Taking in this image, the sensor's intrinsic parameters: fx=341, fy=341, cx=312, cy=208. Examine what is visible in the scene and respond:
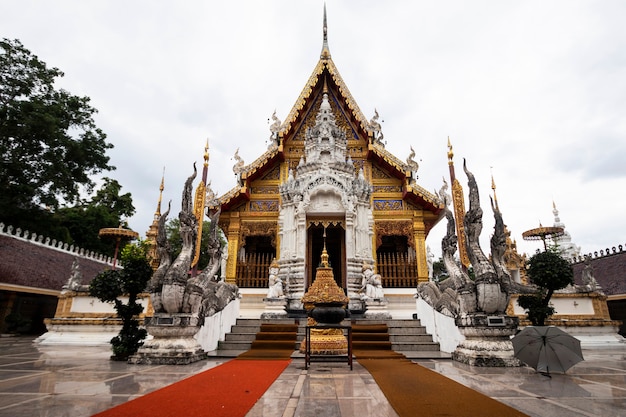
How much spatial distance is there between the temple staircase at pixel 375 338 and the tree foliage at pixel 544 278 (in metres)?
2.25

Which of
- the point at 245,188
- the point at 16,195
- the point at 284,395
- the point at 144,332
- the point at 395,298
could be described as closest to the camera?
the point at 284,395

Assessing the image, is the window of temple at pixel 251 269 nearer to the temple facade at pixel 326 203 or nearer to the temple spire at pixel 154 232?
the temple facade at pixel 326 203

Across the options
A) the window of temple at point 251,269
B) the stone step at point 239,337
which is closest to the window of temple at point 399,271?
the window of temple at point 251,269

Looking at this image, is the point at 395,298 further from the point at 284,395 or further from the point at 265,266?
the point at 284,395

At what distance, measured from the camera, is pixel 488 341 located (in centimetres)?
464

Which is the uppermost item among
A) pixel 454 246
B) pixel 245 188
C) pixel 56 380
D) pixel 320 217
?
pixel 245 188

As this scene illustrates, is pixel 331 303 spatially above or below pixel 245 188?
below

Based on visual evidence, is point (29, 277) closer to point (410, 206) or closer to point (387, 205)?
point (387, 205)

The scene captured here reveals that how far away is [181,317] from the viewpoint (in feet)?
16.1

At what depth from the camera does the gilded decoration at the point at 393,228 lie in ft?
35.9

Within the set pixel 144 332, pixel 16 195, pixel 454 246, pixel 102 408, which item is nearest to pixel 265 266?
pixel 144 332

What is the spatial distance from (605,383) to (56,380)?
18.0 feet

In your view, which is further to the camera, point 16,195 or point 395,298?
point 16,195

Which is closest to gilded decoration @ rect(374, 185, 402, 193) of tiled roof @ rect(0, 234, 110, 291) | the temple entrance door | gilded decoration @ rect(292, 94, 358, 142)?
the temple entrance door
